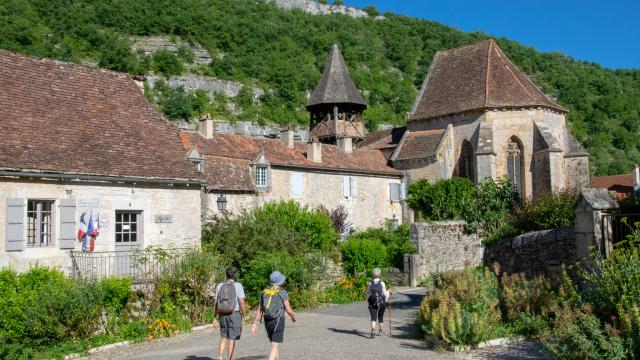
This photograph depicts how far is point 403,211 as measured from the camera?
31.3 m

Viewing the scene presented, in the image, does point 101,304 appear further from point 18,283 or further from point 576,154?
point 576,154

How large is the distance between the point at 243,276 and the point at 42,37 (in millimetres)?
61645

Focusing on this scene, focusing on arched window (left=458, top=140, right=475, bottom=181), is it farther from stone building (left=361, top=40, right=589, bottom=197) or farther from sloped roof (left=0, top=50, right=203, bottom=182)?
sloped roof (left=0, top=50, right=203, bottom=182)

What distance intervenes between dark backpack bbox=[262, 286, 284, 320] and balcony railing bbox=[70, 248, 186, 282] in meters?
6.31

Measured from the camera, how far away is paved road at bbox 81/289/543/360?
9.65 m

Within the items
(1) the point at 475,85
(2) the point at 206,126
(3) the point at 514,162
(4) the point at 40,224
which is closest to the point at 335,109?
(1) the point at 475,85

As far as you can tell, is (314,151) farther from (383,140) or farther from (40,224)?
(40,224)

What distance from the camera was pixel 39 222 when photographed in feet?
46.8

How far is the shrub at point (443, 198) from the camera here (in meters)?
28.0

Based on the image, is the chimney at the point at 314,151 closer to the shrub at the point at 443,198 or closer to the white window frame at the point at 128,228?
the shrub at the point at 443,198

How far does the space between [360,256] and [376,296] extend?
34.2 feet

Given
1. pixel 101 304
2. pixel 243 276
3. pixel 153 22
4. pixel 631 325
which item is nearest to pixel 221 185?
pixel 243 276

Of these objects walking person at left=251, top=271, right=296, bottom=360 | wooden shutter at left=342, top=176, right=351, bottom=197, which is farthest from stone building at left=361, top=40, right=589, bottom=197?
walking person at left=251, top=271, right=296, bottom=360

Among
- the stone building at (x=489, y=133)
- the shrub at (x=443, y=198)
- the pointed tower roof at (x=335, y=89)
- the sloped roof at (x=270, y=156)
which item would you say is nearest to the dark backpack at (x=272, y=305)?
the sloped roof at (x=270, y=156)
